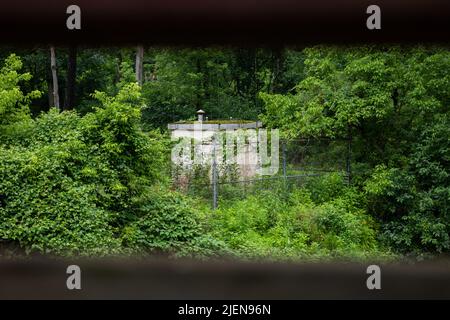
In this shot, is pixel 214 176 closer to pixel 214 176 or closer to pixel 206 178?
pixel 214 176

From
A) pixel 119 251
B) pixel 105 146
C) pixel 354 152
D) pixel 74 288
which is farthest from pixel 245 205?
pixel 74 288

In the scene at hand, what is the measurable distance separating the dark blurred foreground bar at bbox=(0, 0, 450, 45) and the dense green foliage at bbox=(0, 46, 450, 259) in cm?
263

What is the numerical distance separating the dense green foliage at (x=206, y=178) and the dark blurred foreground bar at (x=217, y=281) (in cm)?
256

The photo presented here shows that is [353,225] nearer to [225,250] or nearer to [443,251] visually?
[443,251]

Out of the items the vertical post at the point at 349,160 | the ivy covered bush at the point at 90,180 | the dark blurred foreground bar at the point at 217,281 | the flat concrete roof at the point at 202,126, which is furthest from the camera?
the vertical post at the point at 349,160

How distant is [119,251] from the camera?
13.7 ft

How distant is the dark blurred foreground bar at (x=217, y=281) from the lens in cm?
92

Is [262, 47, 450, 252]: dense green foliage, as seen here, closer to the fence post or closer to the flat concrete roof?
the flat concrete roof

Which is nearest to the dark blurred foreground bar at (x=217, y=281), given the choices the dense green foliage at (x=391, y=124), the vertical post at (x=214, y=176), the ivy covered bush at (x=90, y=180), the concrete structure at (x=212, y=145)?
the ivy covered bush at (x=90, y=180)

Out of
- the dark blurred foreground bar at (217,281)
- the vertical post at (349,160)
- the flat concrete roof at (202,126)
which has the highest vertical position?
the flat concrete roof at (202,126)

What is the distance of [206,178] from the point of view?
7.21m

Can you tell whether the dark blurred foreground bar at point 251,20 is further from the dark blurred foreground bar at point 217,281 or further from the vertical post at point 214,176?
the vertical post at point 214,176

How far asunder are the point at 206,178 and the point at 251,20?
6.43m

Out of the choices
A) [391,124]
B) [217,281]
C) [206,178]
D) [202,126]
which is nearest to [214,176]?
[206,178]
